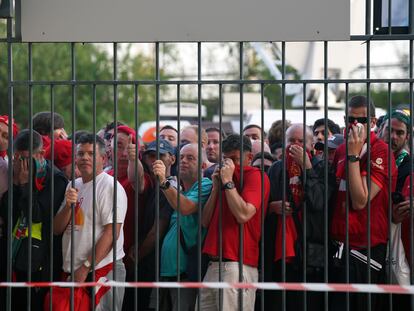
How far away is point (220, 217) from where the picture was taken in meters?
7.05

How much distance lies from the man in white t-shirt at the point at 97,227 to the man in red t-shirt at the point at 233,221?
660mm

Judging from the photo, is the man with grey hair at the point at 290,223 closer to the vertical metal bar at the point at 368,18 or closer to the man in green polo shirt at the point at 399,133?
the man in green polo shirt at the point at 399,133

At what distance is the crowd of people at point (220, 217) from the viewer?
23.2ft

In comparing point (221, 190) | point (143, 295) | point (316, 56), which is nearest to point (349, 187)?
point (221, 190)

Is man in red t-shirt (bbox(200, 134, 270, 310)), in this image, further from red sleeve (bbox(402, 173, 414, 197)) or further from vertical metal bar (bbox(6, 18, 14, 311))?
vertical metal bar (bbox(6, 18, 14, 311))

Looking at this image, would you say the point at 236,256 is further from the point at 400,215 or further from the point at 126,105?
the point at 126,105

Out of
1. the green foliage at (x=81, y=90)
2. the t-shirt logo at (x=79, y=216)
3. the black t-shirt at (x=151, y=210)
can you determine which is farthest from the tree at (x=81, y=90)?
the t-shirt logo at (x=79, y=216)

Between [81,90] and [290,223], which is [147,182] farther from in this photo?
[81,90]

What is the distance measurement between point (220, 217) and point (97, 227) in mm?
1085

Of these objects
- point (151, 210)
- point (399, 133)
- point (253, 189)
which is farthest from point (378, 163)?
point (151, 210)

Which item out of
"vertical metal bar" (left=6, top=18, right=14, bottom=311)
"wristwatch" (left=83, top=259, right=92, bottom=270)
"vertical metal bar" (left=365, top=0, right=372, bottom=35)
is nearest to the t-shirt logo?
"wristwatch" (left=83, top=259, right=92, bottom=270)

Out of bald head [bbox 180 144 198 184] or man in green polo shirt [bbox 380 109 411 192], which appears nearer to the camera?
man in green polo shirt [bbox 380 109 411 192]

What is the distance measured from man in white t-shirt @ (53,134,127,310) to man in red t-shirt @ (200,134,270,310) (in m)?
0.66

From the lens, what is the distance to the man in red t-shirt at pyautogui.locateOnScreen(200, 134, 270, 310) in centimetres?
716
